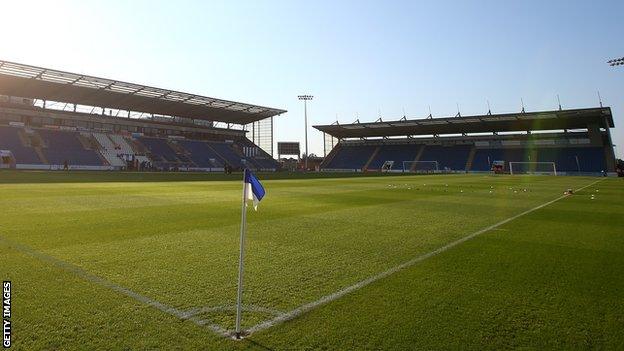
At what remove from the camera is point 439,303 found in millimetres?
4648

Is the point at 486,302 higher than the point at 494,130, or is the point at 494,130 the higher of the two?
the point at 494,130

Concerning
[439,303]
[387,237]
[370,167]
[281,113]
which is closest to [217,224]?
[387,237]

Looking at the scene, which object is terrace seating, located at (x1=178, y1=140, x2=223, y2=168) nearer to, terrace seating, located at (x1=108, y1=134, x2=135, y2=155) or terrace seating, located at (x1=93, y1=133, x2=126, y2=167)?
terrace seating, located at (x1=108, y1=134, x2=135, y2=155)

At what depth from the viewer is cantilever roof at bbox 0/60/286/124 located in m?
48.3

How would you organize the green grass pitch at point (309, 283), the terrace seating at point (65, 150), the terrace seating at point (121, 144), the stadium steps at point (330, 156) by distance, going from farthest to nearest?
the stadium steps at point (330, 156) < the terrace seating at point (121, 144) < the terrace seating at point (65, 150) < the green grass pitch at point (309, 283)

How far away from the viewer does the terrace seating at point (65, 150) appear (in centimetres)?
5197

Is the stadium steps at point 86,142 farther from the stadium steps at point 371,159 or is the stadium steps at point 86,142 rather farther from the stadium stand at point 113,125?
the stadium steps at point 371,159

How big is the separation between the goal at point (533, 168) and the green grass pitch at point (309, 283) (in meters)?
64.4

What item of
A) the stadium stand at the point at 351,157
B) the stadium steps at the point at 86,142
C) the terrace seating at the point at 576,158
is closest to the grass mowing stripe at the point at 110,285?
the stadium steps at the point at 86,142

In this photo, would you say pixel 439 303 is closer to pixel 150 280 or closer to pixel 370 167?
pixel 150 280

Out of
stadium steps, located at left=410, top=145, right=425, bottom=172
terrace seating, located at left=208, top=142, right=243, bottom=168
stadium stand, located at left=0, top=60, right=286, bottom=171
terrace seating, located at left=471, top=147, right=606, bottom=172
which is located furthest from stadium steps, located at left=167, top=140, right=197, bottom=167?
terrace seating, located at left=471, top=147, right=606, bottom=172

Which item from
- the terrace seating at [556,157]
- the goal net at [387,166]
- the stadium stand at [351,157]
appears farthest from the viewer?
the stadium stand at [351,157]

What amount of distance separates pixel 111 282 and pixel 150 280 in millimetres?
465

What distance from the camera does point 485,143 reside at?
255 ft
